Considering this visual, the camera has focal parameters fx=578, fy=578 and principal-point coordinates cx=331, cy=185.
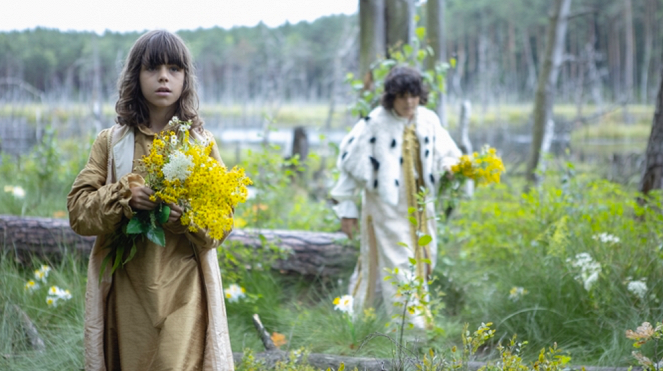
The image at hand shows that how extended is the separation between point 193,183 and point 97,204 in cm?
40

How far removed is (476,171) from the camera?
3906mm

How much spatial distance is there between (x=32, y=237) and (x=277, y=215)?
281 centimetres

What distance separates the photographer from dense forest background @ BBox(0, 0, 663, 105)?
73.0 ft

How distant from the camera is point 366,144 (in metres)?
4.17

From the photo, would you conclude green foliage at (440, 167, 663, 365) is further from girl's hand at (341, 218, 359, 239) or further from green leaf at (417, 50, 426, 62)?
green leaf at (417, 50, 426, 62)

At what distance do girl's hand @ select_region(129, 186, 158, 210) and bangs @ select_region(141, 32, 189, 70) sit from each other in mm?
555

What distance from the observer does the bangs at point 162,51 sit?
7.64ft

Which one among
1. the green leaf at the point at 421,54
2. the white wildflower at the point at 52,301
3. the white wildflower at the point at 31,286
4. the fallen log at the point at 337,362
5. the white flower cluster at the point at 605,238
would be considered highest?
the green leaf at the point at 421,54

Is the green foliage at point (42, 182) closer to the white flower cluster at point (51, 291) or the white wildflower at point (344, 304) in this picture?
the white flower cluster at point (51, 291)

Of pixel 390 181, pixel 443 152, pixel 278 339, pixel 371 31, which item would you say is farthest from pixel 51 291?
pixel 371 31

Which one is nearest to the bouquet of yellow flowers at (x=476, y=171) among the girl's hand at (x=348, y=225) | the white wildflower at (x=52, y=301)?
the girl's hand at (x=348, y=225)

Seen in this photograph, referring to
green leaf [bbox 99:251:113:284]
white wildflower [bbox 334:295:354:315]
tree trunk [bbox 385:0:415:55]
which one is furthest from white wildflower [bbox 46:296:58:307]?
tree trunk [bbox 385:0:415:55]

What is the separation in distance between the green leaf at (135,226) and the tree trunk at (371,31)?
4.28 m

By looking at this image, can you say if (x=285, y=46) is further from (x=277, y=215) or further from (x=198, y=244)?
(x=198, y=244)
